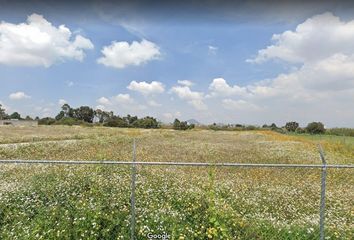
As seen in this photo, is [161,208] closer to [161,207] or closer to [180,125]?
[161,207]

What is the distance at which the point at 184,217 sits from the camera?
17.6ft

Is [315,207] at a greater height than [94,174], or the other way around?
[94,174]

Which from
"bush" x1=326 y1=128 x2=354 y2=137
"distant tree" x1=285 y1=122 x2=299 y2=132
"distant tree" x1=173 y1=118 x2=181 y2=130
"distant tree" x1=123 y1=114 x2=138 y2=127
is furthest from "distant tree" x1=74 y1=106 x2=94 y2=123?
"bush" x1=326 y1=128 x2=354 y2=137

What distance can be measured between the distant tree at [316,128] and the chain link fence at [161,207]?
78.3 metres

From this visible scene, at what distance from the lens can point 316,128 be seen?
79500 millimetres

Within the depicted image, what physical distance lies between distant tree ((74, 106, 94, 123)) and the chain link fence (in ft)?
363

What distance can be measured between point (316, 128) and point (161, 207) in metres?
83.2

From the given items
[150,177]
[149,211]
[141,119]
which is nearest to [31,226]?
[149,211]

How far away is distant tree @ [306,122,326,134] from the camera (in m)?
78.9

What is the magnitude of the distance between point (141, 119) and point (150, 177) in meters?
87.8

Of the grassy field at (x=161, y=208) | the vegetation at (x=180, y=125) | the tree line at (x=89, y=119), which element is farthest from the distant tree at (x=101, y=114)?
the grassy field at (x=161, y=208)

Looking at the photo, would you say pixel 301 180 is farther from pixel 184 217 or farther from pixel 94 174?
pixel 94 174

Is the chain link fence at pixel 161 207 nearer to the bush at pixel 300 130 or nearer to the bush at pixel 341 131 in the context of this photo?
the bush at pixel 341 131

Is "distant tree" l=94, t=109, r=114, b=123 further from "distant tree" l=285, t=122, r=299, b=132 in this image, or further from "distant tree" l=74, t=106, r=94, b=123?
"distant tree" l=285, t=122, r=299, b=132
